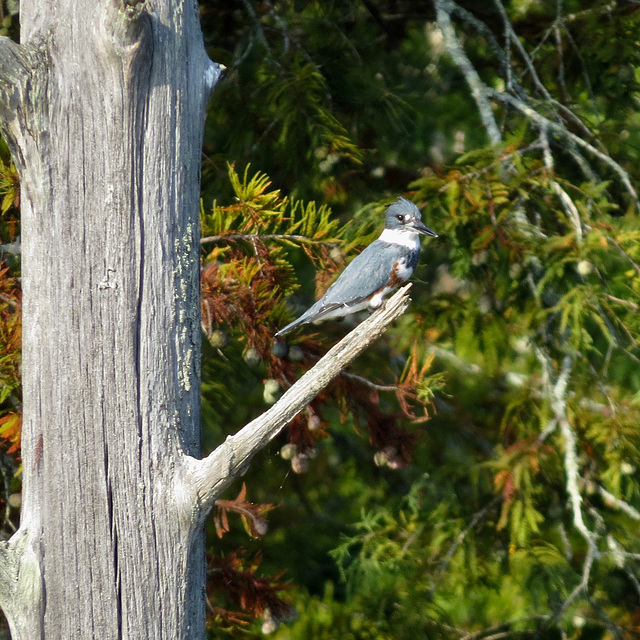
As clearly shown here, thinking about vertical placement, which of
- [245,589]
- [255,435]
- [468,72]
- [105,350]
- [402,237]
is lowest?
[245,589]

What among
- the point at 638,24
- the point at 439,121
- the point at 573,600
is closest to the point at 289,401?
the point at 573,600

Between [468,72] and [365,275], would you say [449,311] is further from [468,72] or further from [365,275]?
[468,72]

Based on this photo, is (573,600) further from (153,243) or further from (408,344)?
(153,243)

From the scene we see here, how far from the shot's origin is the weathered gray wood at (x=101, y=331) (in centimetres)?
179

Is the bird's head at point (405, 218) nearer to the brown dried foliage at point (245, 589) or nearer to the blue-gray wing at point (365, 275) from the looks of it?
the blue-gray wing at point (365, 275)

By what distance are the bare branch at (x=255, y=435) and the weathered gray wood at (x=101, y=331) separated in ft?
0.19

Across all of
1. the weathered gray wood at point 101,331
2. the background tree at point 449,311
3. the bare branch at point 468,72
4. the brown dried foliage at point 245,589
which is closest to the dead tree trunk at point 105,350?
the weathered gray wood at point 101,331

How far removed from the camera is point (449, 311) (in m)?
3.15

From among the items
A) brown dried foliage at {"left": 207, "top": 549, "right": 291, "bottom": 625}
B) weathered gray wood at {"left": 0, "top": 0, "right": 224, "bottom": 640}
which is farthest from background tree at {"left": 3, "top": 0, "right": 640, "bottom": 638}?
weathered gray wood at {"left": 0, "top": 0, "right": 224, "bottom": 640}

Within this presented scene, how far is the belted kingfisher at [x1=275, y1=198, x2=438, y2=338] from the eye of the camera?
2676 mm

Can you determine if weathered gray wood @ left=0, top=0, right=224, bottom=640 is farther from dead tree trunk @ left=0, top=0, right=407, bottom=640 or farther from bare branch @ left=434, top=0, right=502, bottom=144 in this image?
bare branch @ left=434, top=0, right=502, bottom=144

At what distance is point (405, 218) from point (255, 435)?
1291 mm

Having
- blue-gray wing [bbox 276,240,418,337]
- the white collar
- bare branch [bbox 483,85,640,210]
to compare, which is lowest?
blue-gray wing [bbox 276,240,418,337]

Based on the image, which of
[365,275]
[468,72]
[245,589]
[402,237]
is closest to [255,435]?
[245,589]
